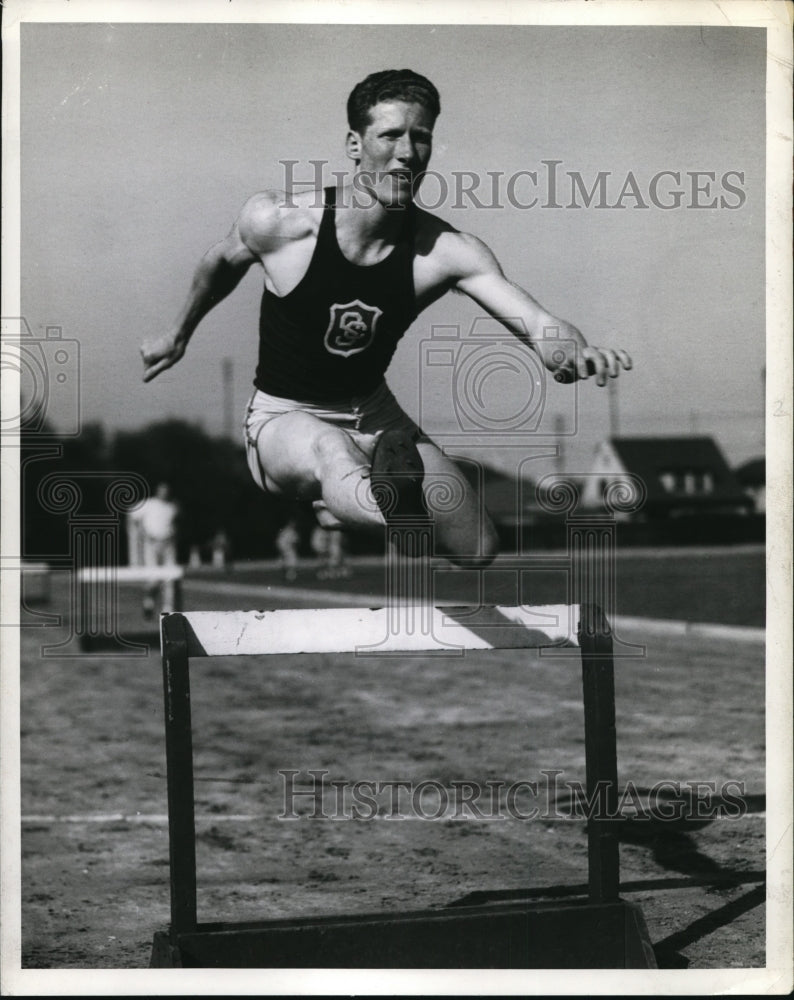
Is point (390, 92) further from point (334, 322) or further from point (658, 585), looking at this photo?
point (658, 585)

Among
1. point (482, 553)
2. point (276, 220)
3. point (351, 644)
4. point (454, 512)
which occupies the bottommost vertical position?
point (351, 644)

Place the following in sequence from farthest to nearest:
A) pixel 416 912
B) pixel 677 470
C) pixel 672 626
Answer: pixel 672 626 → pixel 677 470 → pixel 416 912

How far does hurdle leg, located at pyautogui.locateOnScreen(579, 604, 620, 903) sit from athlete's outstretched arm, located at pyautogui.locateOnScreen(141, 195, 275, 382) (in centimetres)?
145

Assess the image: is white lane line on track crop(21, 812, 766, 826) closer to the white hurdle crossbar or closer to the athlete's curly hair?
the white hurdle crossbar

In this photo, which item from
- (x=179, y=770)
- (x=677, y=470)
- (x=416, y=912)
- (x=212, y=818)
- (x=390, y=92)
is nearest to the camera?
(x=179, y=770)

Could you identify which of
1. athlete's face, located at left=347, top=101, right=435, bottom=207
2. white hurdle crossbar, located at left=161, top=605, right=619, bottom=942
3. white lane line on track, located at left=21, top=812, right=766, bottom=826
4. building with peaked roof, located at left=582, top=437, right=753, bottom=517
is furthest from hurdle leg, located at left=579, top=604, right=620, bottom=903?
white lane line on track, located at left=21, top=812, right=766, bottom=826

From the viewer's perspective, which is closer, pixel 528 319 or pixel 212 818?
pixel 528 319

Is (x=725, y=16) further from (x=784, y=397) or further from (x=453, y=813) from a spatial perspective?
(x=453, y=813)

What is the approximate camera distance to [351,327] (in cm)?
398

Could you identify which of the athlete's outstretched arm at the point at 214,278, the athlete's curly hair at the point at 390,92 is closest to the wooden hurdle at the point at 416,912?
the athlete's outstretched arm at the point at 214,278

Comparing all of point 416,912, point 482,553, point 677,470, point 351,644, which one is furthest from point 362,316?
point 677,470

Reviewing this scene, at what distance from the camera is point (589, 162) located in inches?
164

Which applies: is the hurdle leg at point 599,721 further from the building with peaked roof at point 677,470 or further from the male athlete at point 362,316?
the building with peaked roof at point 677,470

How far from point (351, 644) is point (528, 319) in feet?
3.58
